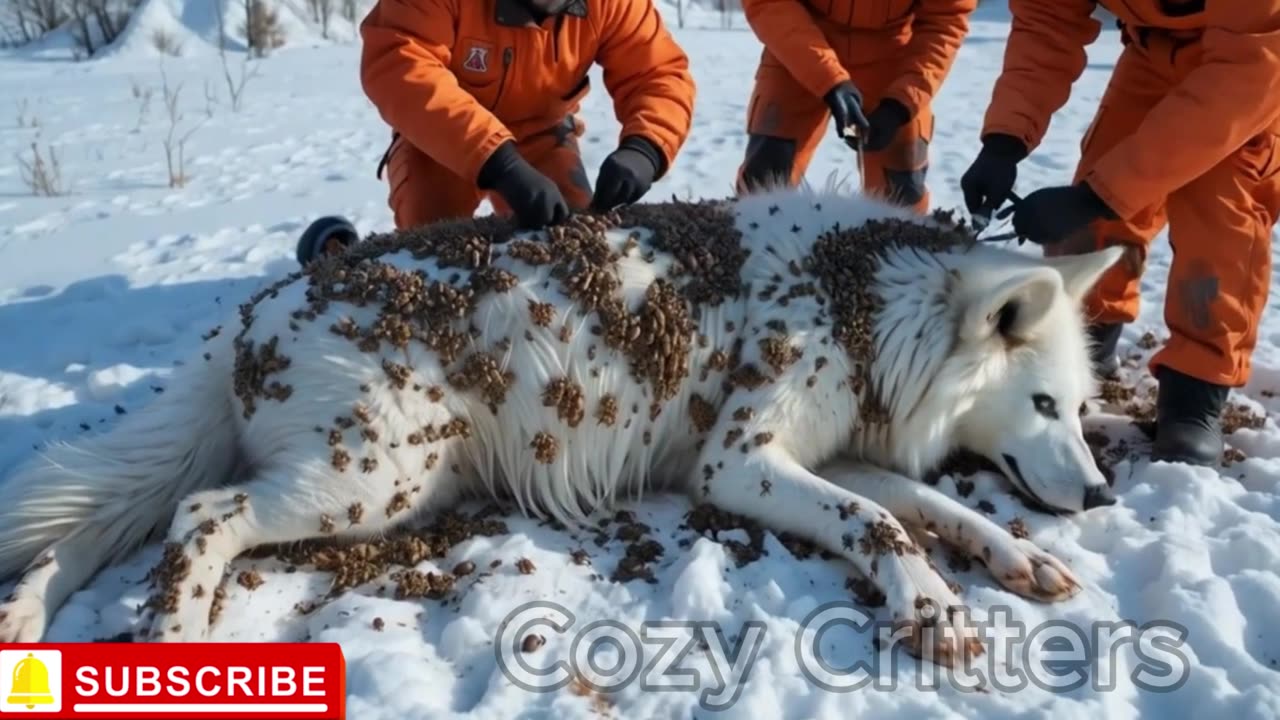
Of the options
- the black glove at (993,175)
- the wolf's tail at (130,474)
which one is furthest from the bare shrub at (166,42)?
the black glove at (993,175)

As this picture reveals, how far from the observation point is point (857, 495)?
2.77 meters

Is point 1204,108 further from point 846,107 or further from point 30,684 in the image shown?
point 30,684

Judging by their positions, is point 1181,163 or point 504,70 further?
point 504,70

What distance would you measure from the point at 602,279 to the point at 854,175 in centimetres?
428

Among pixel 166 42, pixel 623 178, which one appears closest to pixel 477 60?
pixel 623 178

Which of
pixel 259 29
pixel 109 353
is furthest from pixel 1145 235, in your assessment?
pixel 259 29

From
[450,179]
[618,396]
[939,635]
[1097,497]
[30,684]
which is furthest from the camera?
[450,179]

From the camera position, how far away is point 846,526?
2.59 meters

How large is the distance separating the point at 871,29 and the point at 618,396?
2565 millimetres

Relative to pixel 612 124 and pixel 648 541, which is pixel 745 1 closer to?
pixel 648 541

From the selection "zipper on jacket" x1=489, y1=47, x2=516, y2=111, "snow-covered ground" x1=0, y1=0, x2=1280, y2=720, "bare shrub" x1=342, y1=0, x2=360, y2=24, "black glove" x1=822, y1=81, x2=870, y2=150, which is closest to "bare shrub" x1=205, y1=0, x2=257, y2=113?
"snow-covered ground" x1=0, y1=0, x2=1280, y2=720

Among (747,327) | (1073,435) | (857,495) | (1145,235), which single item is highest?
(1145,235)

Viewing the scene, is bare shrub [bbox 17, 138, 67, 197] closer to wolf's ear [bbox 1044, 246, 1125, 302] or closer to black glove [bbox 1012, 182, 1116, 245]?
black glove [bbox 1012, 182, 1116, 245]

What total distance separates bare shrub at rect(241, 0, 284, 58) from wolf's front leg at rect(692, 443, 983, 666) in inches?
666
